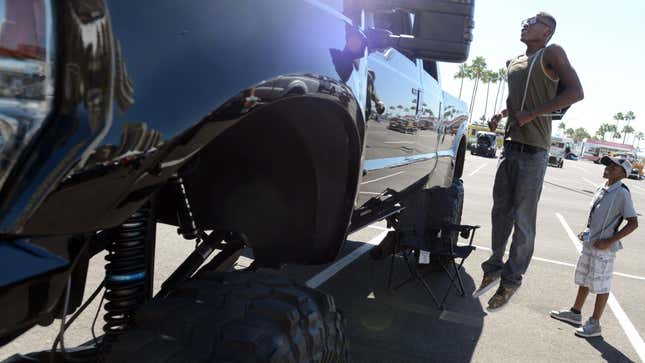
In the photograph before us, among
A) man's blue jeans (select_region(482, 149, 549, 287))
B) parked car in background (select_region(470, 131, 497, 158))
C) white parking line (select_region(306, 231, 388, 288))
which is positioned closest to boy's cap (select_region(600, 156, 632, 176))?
man's blue jeans (select_region(482, 149, 549, 287))

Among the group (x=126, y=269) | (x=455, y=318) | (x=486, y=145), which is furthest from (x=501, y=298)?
(x=486, y=145)

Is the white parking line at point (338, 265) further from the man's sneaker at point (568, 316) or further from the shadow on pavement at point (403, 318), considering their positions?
the man's sneaker at point (568, 316)

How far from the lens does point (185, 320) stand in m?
1.54

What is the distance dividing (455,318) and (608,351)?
1089 millimetres

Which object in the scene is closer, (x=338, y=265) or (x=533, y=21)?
(x=533, y=21)

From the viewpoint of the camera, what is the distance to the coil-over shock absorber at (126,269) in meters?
1.71

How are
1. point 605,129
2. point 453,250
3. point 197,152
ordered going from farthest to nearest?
point 605,129
point 453,250
point 197,152

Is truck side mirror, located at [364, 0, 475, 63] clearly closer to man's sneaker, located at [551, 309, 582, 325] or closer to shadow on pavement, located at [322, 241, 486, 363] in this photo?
shadow on pavement, located at [322, 241, 486, 363]

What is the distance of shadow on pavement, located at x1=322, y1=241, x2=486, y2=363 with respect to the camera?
3549 millimetres

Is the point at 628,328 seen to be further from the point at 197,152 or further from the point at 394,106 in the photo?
the point at 197,152

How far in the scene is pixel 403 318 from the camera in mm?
4164

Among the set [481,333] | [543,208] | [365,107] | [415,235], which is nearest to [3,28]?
[365,107]

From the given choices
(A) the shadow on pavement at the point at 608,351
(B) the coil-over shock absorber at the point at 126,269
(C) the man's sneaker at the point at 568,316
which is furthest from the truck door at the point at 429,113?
(B) the coil-over shock absorber at the point at 126,269

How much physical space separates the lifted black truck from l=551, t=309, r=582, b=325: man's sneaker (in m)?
2.39
